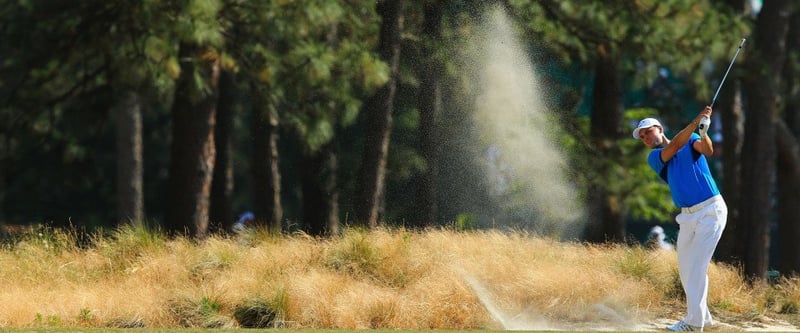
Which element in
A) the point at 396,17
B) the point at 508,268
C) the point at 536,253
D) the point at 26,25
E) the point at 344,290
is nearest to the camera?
the point at 344,290

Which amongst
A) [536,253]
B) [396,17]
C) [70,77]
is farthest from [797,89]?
[536,253]

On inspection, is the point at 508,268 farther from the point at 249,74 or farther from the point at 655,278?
the point at 249,74

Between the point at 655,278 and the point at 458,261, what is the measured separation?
180 cm

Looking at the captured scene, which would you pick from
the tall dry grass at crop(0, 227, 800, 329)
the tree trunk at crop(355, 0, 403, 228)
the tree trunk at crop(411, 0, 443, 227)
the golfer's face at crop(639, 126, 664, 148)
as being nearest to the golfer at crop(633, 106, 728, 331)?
the golfer's face at crop(639, 126, 664, 148)

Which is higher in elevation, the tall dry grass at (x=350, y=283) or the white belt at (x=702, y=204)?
the white belt at (x=702, y=204)

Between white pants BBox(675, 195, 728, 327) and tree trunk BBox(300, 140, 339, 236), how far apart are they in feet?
45.1

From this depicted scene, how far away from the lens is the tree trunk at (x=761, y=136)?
2397cm

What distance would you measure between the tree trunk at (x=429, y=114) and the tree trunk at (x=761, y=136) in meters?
6.26

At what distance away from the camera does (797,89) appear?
94.6 ft

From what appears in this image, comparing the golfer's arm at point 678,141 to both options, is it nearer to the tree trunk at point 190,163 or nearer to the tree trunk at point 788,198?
the tree trunk at point 190,163

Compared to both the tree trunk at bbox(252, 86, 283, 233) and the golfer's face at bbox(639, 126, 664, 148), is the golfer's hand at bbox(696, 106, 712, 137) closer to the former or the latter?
the golfer's face at bbox(639, 126, 664, 148)

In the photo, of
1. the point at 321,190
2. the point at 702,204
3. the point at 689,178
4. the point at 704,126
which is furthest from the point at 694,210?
→ the point at 321,190

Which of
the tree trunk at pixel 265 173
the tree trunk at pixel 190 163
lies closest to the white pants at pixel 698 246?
the tree trunk at pixel 190 163

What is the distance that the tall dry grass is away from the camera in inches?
432
